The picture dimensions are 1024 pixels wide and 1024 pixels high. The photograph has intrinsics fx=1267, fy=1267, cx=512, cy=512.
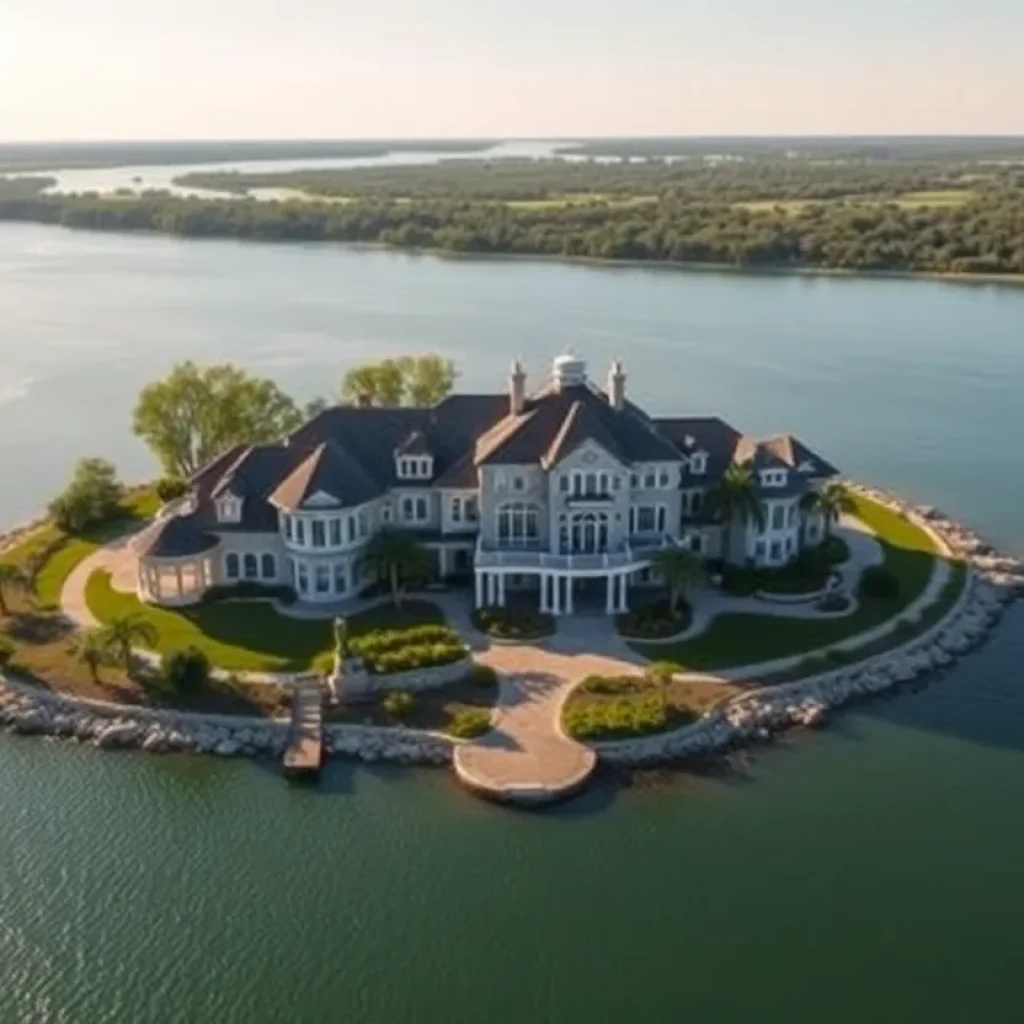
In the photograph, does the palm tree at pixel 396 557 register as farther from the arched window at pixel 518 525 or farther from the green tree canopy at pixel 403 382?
the green tree canopy at pixel 403 382

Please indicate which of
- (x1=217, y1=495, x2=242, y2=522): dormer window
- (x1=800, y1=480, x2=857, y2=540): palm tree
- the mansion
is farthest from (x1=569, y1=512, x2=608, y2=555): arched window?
(x1=217, y1=495, x2=242, y2=522): dormer window

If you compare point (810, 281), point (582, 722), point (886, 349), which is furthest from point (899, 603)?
point (810, 281)

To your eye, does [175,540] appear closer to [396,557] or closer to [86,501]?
[396,557]

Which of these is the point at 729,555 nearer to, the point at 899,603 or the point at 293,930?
the point at 899,603

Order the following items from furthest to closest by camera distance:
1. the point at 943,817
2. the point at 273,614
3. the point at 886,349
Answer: the point at 886,349 → the point at 273,614 → the point at 943,817

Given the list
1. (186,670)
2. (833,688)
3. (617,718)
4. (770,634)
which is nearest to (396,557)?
(186,670)

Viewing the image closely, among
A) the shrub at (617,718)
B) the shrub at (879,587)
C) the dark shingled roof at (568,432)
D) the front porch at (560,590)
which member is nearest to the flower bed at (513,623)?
the front porch at (560,590)
